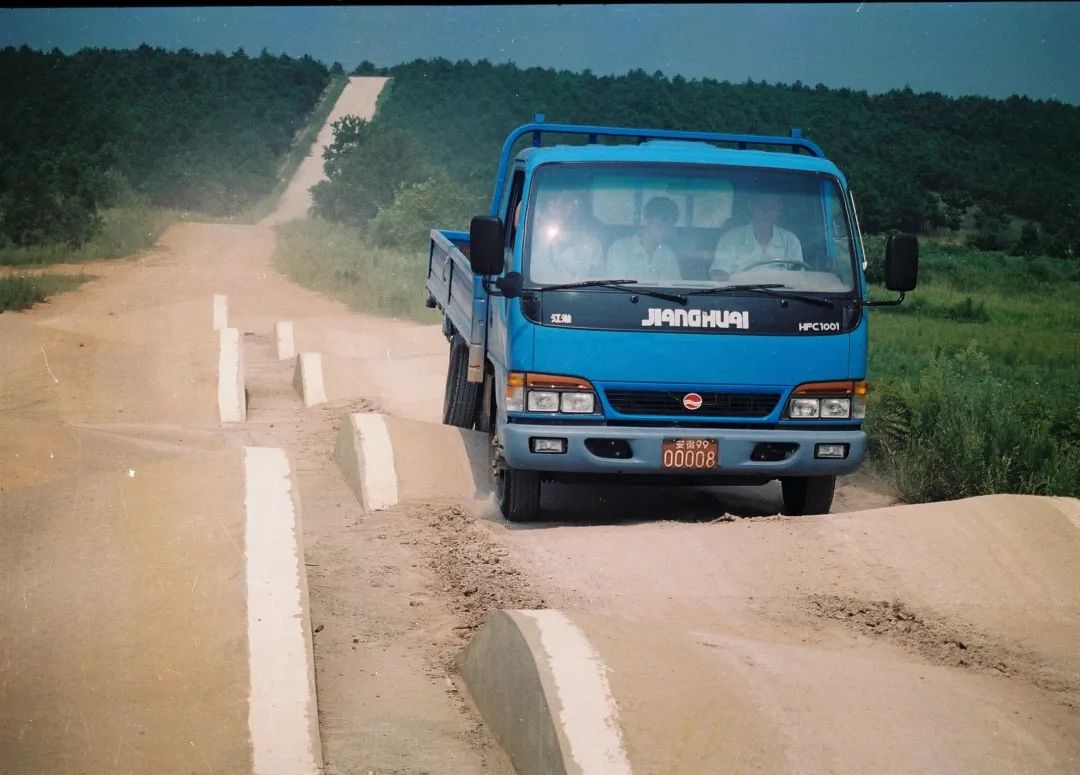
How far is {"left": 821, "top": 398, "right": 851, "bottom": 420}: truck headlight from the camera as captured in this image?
26.0ft

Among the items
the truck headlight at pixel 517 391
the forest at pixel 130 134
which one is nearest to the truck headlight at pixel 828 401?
the truck headlight at pixel 517 391

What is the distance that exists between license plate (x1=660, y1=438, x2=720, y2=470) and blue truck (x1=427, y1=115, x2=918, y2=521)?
0.04 ft

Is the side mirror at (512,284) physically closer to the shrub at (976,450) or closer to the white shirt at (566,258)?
the white shirt at (566,258)

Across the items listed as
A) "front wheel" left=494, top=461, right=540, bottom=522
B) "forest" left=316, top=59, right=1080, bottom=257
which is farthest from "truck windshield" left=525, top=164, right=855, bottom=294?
"forest" left=316, top=59, right=1080, bottom=257

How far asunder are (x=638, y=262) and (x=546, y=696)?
3718 mm

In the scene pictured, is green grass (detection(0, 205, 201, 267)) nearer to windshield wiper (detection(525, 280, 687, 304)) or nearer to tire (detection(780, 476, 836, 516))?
windshield wiper (detection(525, 280, 687, 304))

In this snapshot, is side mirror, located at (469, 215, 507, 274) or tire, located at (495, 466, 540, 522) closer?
side mirror, located at (469, 215, 507, 274)

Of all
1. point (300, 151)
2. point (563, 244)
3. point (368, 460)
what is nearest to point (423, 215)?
point (368, 460)

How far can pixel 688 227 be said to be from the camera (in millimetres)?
8070

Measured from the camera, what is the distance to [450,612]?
22.2ft

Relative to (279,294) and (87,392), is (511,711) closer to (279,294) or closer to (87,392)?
(87,392)

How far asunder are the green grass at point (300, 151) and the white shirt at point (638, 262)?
155 feet

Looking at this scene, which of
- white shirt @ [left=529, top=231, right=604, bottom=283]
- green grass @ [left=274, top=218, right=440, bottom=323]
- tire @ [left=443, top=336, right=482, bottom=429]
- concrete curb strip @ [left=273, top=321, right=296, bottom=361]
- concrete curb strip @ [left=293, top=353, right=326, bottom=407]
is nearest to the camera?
white shirt @ [left=529, top=231, right=604, bottom=283]

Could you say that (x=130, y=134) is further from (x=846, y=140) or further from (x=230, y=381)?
(x=230, y=381)
